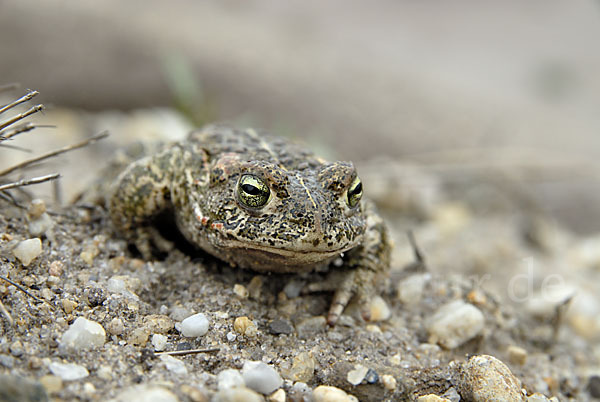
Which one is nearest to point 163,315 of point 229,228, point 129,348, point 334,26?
point 129,348

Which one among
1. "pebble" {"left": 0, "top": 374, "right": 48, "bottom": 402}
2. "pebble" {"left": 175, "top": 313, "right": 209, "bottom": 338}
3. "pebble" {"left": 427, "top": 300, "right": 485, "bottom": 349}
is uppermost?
"pebble" {"left": 0, "top": 374, "right": 48, "bottom": 402}

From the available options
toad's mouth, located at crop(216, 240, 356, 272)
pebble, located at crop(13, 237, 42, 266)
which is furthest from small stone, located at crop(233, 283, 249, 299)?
pebble, located at crop(13, 237, 42, 266)

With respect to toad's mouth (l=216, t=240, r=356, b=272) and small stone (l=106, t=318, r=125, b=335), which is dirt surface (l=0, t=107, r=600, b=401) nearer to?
small stone (l=106, t=318, r=125, b=335)

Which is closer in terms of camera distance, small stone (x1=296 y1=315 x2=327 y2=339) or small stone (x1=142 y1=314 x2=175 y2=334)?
small stone (x1=142 y1=314 x2=175 y2=334)

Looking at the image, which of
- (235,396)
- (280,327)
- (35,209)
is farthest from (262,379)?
(35,209)

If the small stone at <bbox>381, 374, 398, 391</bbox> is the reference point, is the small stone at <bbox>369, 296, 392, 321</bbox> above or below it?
below

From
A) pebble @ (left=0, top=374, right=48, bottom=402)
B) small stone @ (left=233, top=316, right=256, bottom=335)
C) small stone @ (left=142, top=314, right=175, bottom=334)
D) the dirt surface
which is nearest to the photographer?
pebble @ (left=0, top=374, right=48, bottom=402)
